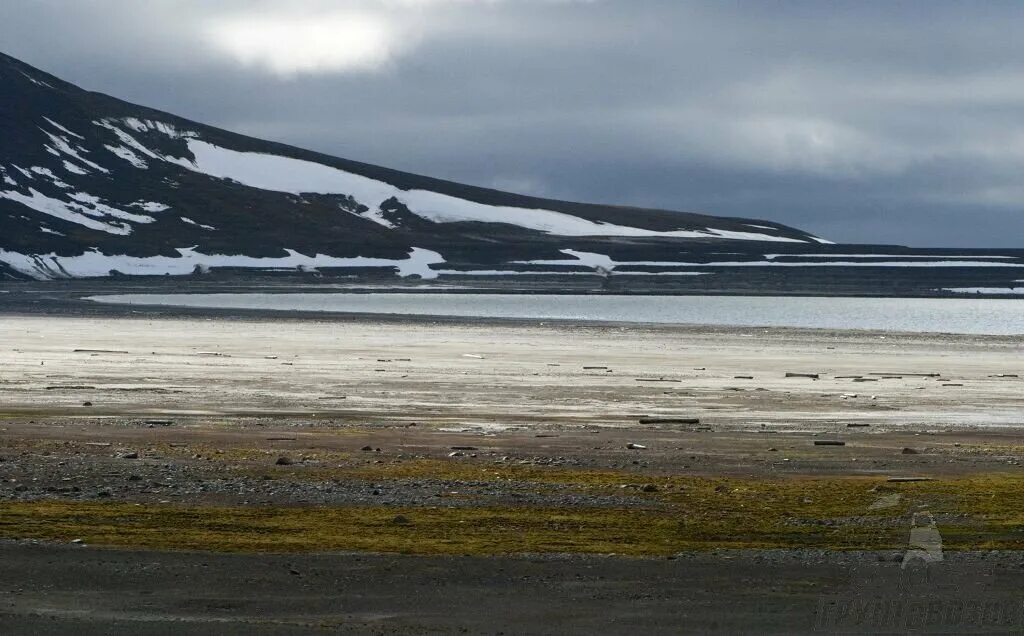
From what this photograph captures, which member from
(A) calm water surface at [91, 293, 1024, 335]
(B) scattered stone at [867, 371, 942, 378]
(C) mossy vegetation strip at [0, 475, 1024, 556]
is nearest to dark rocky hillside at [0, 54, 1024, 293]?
(A) calm water surface at [91, 293, 1024, 335]

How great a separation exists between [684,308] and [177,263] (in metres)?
69.5

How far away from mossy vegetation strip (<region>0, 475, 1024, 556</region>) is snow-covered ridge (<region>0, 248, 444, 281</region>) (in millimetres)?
137920

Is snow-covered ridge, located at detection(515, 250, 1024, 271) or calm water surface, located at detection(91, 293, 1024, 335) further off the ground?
snow-covered ridge, located at detection(515, 250, 1024, 271)

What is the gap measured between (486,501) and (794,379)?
2333 cm

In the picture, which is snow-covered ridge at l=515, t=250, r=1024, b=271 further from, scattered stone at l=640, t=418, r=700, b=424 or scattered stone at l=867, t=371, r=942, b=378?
scattered stone at l=640, t=418, r=700, b=424

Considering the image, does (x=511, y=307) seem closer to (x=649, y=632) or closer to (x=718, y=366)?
(x=718, y=366)

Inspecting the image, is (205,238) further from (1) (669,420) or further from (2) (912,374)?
(1) (669,420)

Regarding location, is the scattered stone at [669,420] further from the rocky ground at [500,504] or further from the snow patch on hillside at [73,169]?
the snow patch on hillside at [73,169]

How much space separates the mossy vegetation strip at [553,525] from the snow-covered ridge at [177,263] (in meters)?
138

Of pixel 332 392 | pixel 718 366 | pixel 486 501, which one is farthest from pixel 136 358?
pixel 486 501

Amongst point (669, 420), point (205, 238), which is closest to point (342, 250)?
point (205, 238)

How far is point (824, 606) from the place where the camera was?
11812 mm

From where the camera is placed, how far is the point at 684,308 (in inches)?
4281

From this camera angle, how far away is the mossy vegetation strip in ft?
46.8
